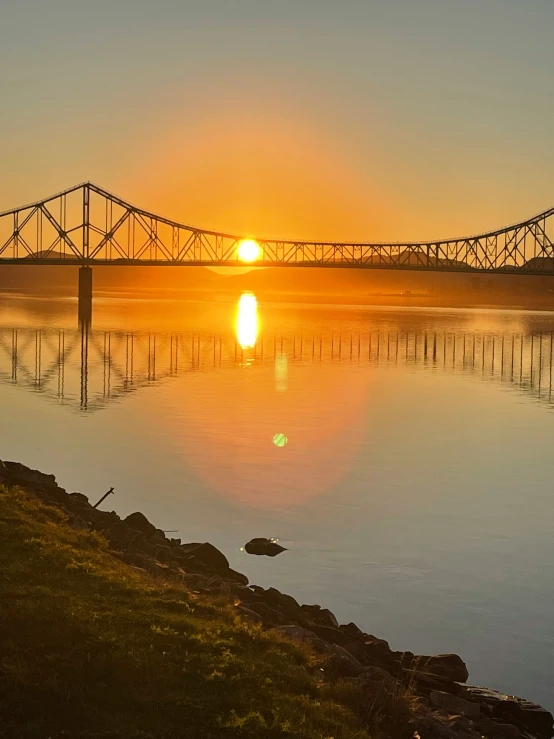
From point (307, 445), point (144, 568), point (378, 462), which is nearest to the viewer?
point (144, 568)

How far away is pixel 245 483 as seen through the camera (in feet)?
93.7

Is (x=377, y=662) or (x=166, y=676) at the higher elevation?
(x=166, y=676)

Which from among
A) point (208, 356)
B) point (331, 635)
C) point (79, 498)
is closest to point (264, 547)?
point (79, 498)

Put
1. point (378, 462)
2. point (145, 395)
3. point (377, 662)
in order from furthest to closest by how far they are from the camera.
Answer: point (145, 395) → point (378, 462) → point (377, 662)

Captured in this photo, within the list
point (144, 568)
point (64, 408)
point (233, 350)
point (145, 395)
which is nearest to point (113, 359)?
point (233, 350)

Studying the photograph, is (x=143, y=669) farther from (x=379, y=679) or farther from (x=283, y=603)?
(x=283, y=603)

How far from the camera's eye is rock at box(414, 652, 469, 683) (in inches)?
553

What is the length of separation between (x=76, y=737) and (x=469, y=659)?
7506 mm

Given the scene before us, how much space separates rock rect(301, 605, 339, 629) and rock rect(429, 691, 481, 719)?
306 centimetres

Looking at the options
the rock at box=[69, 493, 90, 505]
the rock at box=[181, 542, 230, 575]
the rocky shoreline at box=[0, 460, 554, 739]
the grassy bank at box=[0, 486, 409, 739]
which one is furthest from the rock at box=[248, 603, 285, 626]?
the rock at box=[69, 493, 90, 505]

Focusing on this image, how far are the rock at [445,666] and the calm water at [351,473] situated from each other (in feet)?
1.26

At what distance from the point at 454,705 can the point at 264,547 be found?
8.91m

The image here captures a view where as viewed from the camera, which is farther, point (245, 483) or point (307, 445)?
point (307, 445)

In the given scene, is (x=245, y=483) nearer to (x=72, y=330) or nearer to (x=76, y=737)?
(x=76, y=737)
